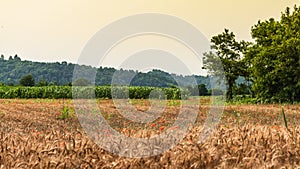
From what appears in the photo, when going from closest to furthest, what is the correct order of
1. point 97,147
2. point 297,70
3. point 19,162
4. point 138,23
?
point 19,162, point 97,147, point 138,23, point 297,70

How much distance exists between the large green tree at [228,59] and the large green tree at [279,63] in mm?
2736

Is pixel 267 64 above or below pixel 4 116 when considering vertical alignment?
above

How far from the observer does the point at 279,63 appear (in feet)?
117

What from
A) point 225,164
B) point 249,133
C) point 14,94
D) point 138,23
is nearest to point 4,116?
point 138,23

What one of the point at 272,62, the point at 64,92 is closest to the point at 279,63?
the point at 272,62

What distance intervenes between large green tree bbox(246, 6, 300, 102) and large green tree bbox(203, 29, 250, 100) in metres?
2.74

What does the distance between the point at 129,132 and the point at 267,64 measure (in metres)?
33.3

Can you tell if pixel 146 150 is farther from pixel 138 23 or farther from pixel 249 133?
pixel 138 23

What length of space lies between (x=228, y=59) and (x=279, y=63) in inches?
294

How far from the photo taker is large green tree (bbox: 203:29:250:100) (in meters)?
41.3

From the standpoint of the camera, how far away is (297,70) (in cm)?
3556

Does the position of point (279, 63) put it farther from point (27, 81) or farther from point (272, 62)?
point (27, 81)

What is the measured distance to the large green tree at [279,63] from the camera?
35562 mm

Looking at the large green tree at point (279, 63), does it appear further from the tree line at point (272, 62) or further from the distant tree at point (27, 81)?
the distant tree at point (27, 81)
